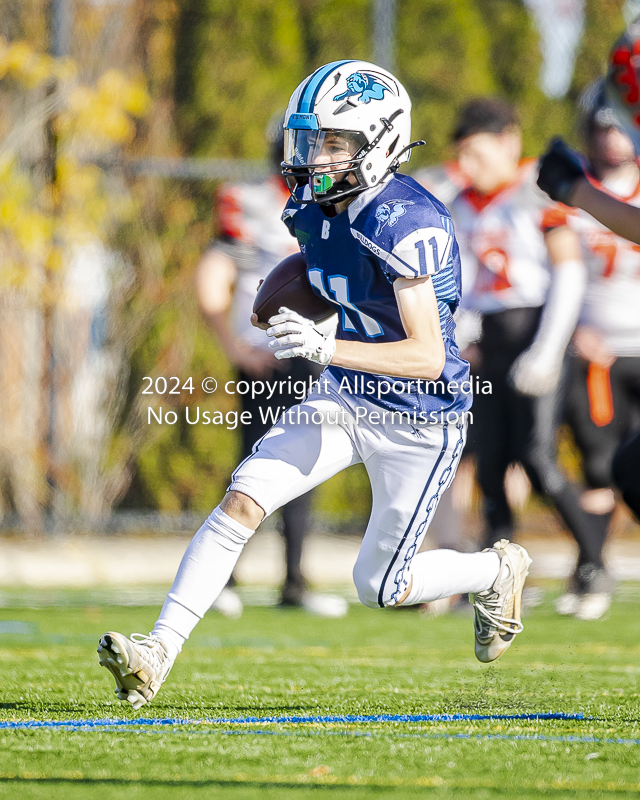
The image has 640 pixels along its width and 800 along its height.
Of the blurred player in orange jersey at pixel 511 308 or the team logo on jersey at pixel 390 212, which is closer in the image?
the team logo on jersey at pixel 390 212

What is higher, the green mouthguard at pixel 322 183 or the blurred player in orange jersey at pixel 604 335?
the green mouthguard at pixel 322 183

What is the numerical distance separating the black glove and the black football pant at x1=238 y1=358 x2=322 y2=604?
2051mm

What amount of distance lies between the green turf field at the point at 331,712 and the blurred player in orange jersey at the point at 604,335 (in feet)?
2.58

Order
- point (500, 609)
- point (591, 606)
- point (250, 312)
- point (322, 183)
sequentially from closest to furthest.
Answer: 1. point (322, 183)
2. point (500, 609)
3. point (591, 606)
4. point (250, 312)

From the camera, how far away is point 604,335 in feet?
16.5

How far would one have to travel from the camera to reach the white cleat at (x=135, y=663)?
8.02ft

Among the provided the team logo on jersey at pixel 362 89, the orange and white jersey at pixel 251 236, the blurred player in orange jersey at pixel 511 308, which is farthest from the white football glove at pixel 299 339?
the blurred player in orange jersey at pixel 511 308

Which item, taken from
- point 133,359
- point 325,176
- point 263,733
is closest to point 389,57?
point 133,359

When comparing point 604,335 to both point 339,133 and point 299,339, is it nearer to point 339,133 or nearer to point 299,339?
point 339,133

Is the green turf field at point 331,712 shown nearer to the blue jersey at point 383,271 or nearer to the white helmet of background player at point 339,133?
the blue jersey at point 383,271

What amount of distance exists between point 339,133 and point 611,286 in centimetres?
248

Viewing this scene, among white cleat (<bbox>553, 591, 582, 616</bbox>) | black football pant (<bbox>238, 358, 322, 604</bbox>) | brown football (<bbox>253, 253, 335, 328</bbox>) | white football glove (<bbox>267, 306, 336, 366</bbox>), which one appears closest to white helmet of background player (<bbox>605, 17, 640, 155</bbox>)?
white football glove (<bbox>267, 306, 336, 366</bbox>)

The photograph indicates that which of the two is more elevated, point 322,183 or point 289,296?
point 322,183

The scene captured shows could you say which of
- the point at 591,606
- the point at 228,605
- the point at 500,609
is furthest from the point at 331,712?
the point at 591,606
